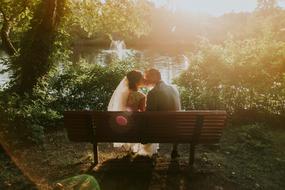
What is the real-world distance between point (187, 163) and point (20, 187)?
2996 millimetres

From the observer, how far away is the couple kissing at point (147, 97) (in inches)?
300

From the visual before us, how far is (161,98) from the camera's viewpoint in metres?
7.59

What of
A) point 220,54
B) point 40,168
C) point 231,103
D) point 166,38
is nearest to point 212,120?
point 40,168

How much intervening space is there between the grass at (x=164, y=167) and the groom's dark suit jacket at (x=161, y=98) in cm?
99

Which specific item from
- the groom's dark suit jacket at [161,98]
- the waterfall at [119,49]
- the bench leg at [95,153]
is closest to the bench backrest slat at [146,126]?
the bench leg at [95,153]

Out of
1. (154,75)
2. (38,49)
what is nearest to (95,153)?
(154,75)

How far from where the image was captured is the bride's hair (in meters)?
7.74

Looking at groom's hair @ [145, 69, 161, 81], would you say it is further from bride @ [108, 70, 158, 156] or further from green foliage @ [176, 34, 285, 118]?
green foliage @ [176, 34, 285, 118]

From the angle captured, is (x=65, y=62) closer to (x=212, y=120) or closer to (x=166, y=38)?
(x=212, y=120)

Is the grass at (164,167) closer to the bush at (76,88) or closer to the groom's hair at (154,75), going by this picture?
the groom's hair at (154,75)

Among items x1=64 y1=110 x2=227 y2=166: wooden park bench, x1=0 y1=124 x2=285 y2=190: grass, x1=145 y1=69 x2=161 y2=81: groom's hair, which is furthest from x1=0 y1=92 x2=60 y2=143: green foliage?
x1=145 y1=69 x2=161 y2=81: groom's hair

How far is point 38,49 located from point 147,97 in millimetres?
5618

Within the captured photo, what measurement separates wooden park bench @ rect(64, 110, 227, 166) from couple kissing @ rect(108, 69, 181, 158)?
30.8 inches

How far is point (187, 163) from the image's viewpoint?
25.1 ft
